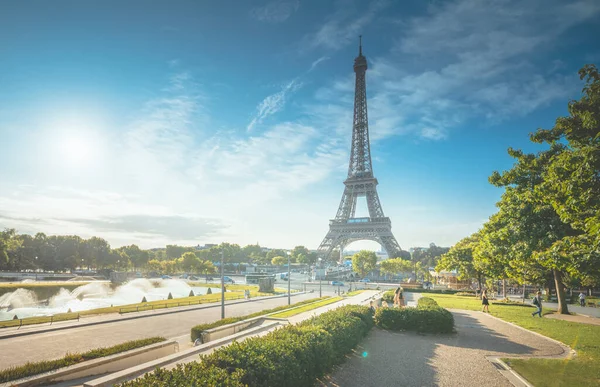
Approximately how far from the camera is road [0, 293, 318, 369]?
1424 centimetres

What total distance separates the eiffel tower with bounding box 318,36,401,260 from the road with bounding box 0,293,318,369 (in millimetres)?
57416

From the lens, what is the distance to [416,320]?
16.8 meters

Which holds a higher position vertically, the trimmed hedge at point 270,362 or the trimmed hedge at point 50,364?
the trimmed hedge at point 270,362

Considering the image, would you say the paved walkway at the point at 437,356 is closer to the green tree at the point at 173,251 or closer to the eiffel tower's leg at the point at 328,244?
the eiffel tower's leg at the point at 328,244

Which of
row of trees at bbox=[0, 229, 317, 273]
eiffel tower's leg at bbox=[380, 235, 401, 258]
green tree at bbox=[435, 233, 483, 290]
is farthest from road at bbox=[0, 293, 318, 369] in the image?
eiffel tower's leg at bbox=[380, 235, 401, 258]

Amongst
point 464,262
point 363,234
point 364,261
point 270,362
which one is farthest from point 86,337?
point 364,261

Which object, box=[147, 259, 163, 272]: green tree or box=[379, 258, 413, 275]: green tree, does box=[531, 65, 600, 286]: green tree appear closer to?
box=[379, 258, 413, 275]: green tree

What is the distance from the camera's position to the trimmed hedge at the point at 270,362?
19.5ft

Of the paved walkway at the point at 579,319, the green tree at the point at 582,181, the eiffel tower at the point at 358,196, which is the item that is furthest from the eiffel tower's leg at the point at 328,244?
the green tree at the point at 582,181

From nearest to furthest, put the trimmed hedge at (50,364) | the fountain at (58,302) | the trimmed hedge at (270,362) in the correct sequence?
the trimmed hedge at (270,362) → the trimmed hedge at (50,364) → the fountain at (58,302)

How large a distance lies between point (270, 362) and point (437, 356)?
8503 mm

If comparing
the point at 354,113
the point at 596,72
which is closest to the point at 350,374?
the point at 596,72

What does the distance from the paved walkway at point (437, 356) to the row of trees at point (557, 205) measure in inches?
170

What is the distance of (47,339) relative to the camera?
17250 millimetres
